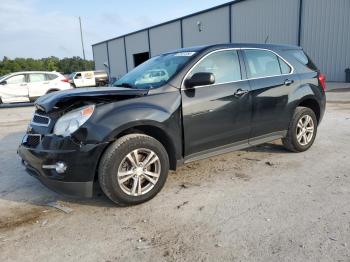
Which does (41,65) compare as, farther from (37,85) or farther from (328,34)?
(328,34)

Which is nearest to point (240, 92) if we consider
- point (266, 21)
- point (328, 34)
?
point (328, 34)

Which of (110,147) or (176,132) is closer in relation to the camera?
(110,147)

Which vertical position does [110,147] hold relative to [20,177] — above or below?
above

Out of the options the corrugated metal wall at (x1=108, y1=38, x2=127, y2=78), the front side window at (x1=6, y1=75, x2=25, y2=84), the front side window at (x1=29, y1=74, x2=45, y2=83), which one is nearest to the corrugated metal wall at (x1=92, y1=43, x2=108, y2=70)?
the corrugated metal wall at (x1=108, y1=38, x2=127, y2=78)

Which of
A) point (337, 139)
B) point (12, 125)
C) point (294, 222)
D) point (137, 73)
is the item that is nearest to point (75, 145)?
point (137, 73)

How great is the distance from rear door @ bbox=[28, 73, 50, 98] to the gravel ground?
37.0 feet

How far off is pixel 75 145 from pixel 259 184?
2262mm

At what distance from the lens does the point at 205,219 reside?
128 inches

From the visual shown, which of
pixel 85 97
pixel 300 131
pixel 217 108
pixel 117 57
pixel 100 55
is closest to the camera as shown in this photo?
pixel 85 97

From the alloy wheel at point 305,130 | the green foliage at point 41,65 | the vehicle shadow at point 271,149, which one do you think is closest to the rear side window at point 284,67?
the alloy wheel at point 305,130

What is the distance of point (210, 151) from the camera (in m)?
4.18

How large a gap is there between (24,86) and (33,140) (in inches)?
506

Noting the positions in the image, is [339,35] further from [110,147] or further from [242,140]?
[110,147]

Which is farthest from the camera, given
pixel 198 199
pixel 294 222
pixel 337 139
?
pixel 337 139
